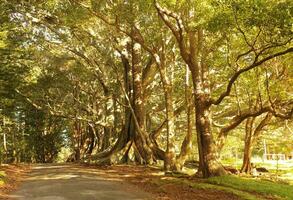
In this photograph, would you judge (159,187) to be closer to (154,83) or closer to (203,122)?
(203,122)

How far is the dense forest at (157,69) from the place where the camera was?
14539 millimetres

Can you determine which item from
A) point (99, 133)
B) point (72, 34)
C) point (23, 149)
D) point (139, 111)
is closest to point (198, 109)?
point (139, 111)

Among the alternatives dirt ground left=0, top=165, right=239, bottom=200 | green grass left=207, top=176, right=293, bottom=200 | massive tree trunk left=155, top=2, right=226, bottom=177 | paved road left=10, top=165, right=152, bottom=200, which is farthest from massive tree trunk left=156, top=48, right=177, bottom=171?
green grass left=207, top=176, right=293, bottom=200

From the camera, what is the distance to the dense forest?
572 inches

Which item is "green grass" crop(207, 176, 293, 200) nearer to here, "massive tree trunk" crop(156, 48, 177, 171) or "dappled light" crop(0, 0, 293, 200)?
"dappled light" crop(0, 0, 293, 200)

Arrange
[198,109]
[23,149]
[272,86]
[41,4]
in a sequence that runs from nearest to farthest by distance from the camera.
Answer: [198,109], [272,86], [41,4], [23,149]

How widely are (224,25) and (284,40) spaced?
1947mm

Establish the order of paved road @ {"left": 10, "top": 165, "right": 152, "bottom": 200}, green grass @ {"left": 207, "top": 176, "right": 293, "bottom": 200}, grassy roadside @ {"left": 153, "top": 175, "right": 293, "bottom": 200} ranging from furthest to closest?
green grass @ {"left": 207, "top": 176, "right": 293, "bottom": 200}, grassy roadside @ {"left": 153, "top": 175, "right": 293, "bottom": 200}, paved road @ {"left": 10, "top": 165, "right": 152, "bottom": 200}

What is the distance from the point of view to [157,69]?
24.9 meters

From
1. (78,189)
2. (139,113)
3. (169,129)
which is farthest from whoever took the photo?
(139,113)

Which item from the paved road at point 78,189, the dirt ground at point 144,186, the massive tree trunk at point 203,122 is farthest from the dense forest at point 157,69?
the paved road at point 78,189

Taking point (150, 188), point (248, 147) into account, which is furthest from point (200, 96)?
point (248, 147)

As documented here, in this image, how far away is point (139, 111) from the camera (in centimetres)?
2400

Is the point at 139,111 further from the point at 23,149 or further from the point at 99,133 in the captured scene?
the point at 23,149
